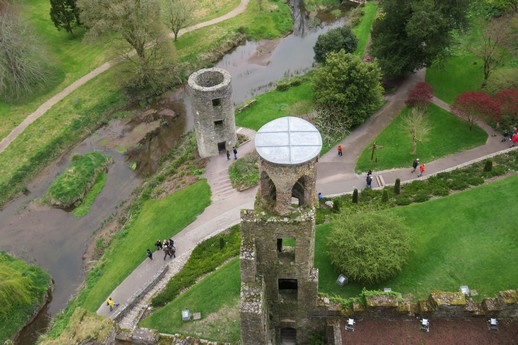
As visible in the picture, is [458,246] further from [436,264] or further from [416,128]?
[416,128]

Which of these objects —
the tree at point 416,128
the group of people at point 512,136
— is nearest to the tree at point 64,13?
the tree at point 416,128

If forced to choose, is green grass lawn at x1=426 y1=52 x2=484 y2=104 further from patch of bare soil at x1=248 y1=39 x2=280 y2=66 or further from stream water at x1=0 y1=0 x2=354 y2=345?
patch of bare soil at x1=248 y1=39 x2=280 y2=66

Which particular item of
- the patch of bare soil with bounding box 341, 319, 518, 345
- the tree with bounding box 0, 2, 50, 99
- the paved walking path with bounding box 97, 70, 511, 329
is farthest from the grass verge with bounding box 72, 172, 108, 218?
the patch of bare soil with bounding box 341, 319, 518, 345

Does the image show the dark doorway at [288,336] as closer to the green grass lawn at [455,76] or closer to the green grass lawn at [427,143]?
the green grass lawn at [427,143]

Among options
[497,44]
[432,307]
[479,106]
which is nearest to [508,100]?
[479,106]

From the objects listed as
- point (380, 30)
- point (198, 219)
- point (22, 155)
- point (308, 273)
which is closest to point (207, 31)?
point (380, 30)
